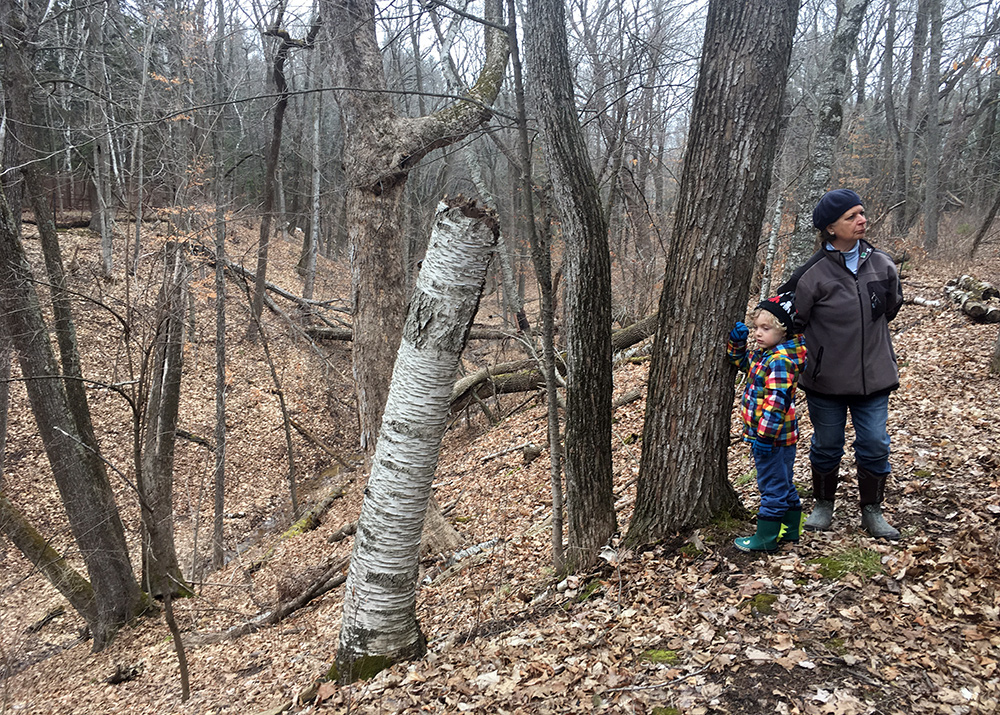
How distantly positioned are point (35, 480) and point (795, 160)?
1945cm

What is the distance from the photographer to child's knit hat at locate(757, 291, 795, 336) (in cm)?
345

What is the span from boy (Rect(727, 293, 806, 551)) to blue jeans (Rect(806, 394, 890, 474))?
0.93 feet

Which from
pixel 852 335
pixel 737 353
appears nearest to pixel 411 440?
pixel 737 353

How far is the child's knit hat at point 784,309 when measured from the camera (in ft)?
11.3

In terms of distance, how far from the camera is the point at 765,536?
11.5 ft

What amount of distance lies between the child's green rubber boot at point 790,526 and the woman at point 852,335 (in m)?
0.43

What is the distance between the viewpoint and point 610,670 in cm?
298

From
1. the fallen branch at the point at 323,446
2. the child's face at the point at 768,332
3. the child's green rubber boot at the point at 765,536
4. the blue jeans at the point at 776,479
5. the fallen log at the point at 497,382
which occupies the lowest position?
the fallen branch at the point at 323,446

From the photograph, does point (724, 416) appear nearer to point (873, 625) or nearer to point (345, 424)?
point (873, 625)

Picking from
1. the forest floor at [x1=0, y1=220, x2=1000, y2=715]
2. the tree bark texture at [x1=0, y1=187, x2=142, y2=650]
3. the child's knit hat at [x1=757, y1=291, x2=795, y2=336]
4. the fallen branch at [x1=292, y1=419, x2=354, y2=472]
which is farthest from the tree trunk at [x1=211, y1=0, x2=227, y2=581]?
the child's knit hat at [x1=757, y1=291, x2=795, y2=336]

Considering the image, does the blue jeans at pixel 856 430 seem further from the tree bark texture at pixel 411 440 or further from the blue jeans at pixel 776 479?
the tree bark texture at pixel 411 440

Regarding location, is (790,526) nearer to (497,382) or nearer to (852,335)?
(852,335)

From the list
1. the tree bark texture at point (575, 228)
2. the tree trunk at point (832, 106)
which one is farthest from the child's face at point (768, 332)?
the tree trunk at point (832, 106)

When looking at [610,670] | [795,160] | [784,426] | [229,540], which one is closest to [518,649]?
[610,670]
